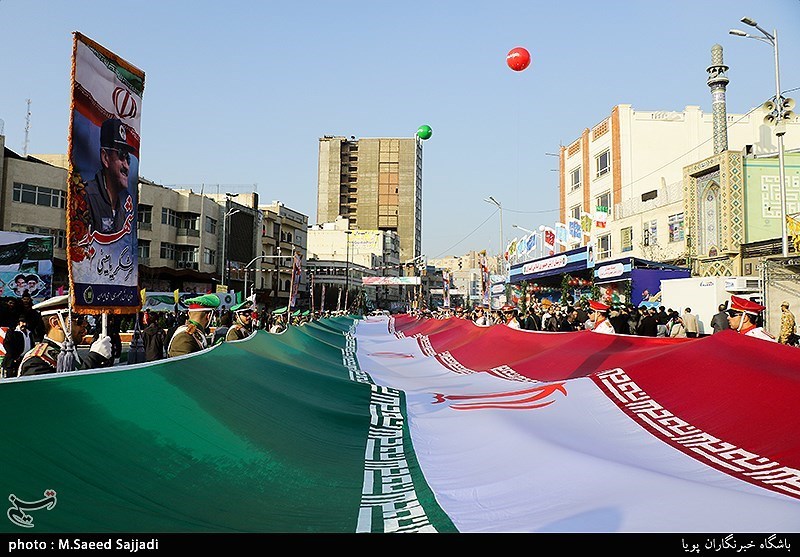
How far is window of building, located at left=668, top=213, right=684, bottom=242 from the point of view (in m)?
34.3

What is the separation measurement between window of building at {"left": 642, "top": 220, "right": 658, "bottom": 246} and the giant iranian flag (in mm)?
31256

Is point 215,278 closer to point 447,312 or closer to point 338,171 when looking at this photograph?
point 447,312

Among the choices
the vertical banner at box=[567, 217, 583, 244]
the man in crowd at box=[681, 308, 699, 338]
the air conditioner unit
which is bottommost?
the man in crowd at box=[681, 308, 699, 338]

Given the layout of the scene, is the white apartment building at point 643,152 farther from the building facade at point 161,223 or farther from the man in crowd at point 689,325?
the building facade at point 161,223

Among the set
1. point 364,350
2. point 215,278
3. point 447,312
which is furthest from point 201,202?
point 364,350

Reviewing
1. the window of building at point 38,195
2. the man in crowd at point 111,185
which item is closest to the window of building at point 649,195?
the window of building at point 38,195

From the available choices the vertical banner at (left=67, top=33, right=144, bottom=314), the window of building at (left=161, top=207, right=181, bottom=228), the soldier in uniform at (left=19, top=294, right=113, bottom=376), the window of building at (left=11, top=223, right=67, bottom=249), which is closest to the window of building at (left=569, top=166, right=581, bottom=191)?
the window of building at (left=161, top=207, right=181, bottom=228)

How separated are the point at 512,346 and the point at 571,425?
25.3ft

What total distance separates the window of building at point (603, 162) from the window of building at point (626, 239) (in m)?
5.68

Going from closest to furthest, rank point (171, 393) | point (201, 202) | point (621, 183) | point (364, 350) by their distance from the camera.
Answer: point (171, 393)
point (364, 350)
point (621, 183)
point (201, 202)

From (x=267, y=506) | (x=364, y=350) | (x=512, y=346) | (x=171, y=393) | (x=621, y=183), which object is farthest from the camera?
(x=621, y=183)

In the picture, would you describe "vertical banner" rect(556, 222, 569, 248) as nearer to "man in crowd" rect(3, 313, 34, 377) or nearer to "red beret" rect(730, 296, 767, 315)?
"red beret" rect(730, 296, 767, 315)

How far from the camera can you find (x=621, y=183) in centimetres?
4284

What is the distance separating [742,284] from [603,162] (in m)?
23.9
